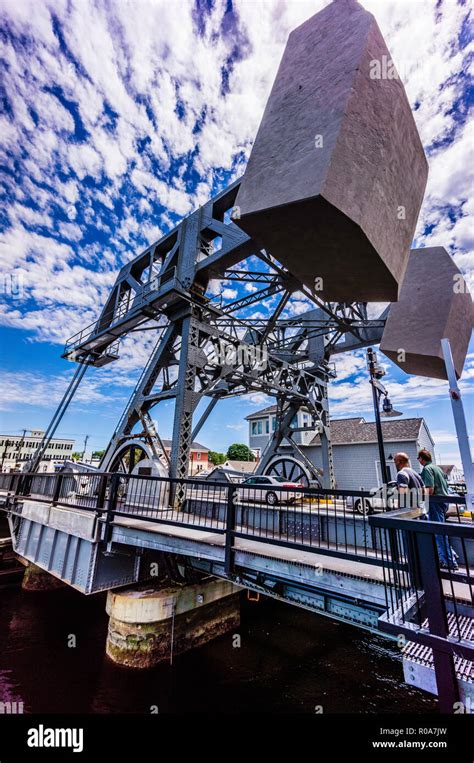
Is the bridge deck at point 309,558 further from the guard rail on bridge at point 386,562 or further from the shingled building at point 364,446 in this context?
the shingled building at point 364,446

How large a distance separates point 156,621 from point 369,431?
21.4 meters

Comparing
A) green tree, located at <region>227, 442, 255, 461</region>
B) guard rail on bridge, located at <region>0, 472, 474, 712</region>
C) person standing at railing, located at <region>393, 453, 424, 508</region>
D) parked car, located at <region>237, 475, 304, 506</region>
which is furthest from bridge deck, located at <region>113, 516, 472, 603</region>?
green tree, located at <region>227, 442, 255, 461</region>

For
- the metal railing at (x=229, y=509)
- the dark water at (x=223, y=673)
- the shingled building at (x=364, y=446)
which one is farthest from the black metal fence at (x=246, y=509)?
the shingled building at (x=364, y=446)

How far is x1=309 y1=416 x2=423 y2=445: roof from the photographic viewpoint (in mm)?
23953

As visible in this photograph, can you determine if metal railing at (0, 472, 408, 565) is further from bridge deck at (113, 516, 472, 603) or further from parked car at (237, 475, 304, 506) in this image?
bridge deck at (113, 516, 472, 603)

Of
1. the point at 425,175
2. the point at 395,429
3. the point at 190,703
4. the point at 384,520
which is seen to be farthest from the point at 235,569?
the point at 395,429

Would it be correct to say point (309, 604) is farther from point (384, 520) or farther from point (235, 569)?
point (384, 520)

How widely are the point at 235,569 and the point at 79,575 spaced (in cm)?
566

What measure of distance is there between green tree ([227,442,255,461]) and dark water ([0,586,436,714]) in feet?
186

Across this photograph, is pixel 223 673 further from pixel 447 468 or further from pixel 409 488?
pixel 447 468

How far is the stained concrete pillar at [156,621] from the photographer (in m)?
8.91

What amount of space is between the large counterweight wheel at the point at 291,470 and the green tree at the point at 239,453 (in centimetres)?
4851

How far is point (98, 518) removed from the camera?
8.68 meters

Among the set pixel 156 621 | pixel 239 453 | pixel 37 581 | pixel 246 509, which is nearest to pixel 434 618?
pixel 246 509
